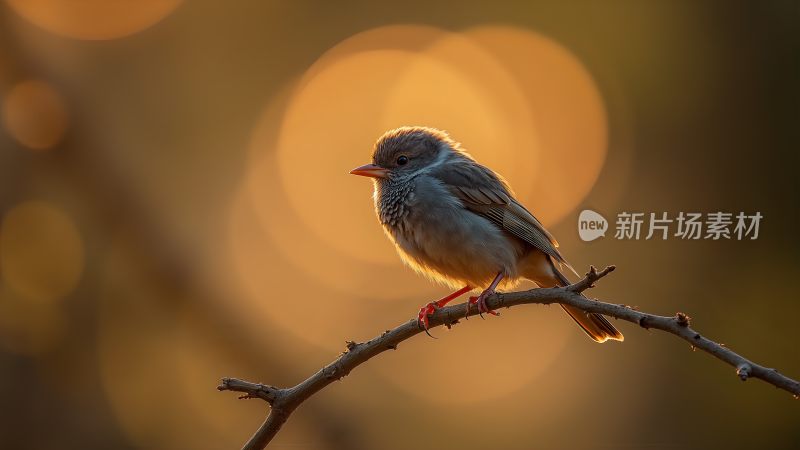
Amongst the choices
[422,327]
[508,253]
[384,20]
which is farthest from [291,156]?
[422,327]

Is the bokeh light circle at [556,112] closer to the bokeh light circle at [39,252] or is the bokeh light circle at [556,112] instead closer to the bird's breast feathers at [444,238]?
the bird's breast feathers at [444,238]

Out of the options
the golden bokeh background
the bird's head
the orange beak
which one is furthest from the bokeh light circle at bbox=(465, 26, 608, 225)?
the orange beak

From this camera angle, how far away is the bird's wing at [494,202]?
16.2ft

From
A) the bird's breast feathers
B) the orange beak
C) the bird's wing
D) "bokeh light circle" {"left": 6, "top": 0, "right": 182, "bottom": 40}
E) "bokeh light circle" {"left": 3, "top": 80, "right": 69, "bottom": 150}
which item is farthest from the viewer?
"bokeh light circle" {"left": 6, "top": 0, "right": 182, "bottom": 40}

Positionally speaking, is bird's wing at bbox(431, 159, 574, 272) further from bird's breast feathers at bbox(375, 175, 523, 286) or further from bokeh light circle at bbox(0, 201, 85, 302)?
bokeh light circle at bbox(0, 201, 85, 302)

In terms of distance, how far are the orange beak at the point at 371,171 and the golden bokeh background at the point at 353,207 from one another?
1744 millimetres

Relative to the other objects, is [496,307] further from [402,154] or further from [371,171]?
[402,154]

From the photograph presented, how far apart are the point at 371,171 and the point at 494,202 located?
75 centimetres

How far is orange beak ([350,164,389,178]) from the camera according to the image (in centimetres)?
531

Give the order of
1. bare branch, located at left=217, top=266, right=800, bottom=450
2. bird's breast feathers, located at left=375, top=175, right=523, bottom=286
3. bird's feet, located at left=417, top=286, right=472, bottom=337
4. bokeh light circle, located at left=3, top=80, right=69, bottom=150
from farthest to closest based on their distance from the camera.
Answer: bokeh light circle, located at left=3, top=80, right=69, bottom=150 → bird's breast feathers, located at left=375, top=175, right=523, bottom=286 → bird's feet, located at left=417, top=286, right=472, bottom=337 → bare branch, located at left=217, top=266, right=800, bottom=450

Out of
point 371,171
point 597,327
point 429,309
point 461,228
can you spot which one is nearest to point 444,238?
point 461,228

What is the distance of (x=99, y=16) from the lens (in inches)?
419

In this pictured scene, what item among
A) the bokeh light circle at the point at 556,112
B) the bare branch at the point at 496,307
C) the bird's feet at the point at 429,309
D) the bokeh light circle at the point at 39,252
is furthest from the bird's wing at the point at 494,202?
the bokeh light circle at the point at 39,252

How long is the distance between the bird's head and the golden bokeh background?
5.82 feet
